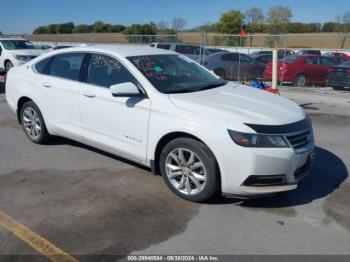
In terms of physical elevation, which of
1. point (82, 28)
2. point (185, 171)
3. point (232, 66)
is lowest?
point (185, 171)

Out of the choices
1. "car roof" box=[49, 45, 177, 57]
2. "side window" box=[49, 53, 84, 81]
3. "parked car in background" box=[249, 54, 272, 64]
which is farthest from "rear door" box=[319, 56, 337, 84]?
"side window" box=[49, 53, 84, 81]

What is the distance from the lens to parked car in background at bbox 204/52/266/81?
55.0 ft

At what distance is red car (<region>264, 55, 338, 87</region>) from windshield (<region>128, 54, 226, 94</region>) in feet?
32.4

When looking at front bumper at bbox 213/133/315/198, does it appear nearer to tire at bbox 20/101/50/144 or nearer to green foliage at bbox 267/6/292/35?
tire at bbox 20/101/50/144

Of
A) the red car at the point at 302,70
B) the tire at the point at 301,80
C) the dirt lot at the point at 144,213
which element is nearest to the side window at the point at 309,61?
the red car at the point at 302,70

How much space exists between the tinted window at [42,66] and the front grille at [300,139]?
372 cm

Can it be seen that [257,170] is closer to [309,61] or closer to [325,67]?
[309,61]

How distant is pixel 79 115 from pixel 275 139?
2640 mm

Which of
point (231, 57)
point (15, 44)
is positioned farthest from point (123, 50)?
point (15, 44)

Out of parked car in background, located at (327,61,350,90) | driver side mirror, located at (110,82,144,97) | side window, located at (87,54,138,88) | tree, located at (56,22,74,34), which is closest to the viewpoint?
driver side mirror, located at (110,82,144,97)

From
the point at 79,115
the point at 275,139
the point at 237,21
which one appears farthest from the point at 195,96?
the point at 237,21

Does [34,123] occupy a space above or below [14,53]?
below

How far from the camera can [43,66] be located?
592 centimetres

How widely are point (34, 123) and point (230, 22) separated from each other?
72.5m
